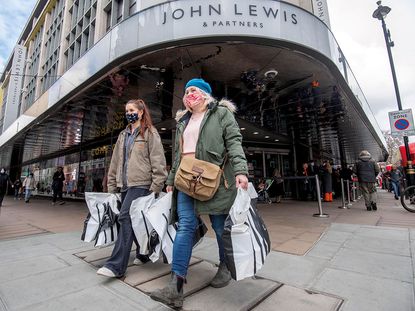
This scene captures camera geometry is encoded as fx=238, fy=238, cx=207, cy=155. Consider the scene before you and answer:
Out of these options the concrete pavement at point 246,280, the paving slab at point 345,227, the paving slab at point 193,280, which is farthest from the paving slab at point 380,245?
the paving slab at point 193,280

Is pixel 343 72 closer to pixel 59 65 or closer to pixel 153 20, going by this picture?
pixel 153 20

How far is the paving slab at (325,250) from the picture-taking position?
3023 mm

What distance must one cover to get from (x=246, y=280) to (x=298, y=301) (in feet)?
1.71

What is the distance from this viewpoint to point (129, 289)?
6.85 ft

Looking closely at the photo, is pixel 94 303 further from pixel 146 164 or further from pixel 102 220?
pixel 146 164

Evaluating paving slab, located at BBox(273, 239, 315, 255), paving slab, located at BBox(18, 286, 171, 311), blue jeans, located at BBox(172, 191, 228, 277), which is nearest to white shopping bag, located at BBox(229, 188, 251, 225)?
blue jeans, located at BBox(172, 191, 228, 277)

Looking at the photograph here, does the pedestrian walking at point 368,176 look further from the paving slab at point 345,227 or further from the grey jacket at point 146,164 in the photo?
the grey jacket at point 146,164

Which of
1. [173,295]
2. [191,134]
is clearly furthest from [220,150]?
[173,295]

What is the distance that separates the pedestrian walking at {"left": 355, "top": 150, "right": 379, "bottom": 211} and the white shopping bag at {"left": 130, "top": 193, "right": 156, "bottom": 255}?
7.44 metres

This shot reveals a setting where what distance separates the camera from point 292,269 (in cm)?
255

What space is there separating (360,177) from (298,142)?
805cm

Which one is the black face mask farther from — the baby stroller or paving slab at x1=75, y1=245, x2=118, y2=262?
the baby stroller

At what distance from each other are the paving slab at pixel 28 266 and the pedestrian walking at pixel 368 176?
26.5 feet

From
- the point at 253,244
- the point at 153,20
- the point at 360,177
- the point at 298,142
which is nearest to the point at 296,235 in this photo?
the point at 253,244
